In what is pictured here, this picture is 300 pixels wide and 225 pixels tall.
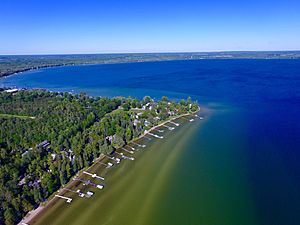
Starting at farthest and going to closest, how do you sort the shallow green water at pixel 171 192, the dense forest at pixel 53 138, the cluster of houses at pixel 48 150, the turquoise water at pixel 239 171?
the cluster of houses at pixel 48 150, the dense forest at pixel 53 138, the turquoise water at pixel 239 171, the shallow green water at pixel 171 192

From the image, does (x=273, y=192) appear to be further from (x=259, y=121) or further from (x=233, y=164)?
(x=259, y=121)

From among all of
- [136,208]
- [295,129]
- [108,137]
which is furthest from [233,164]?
[108,137]

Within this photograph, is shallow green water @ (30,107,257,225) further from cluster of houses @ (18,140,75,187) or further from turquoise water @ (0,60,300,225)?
cluster of houses @ (18,140,75,187)

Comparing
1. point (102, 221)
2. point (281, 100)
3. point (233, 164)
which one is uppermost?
point (281, 100)

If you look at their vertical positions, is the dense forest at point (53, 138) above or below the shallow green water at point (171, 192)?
above

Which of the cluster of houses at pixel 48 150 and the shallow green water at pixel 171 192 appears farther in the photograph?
the cluster of houses at pixel 48 150

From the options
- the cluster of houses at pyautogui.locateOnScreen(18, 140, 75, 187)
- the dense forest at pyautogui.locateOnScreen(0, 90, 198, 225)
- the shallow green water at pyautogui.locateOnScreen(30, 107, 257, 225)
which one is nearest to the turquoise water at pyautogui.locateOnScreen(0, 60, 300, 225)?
the shallow green water at pyautogui.locateOnScreen(30, 107, 257, 225)

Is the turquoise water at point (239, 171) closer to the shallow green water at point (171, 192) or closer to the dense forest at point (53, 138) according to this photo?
the shallow green water at point (171, 192)

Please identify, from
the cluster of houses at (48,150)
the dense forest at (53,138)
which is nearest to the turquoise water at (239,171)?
the dense forest at (53,138)
